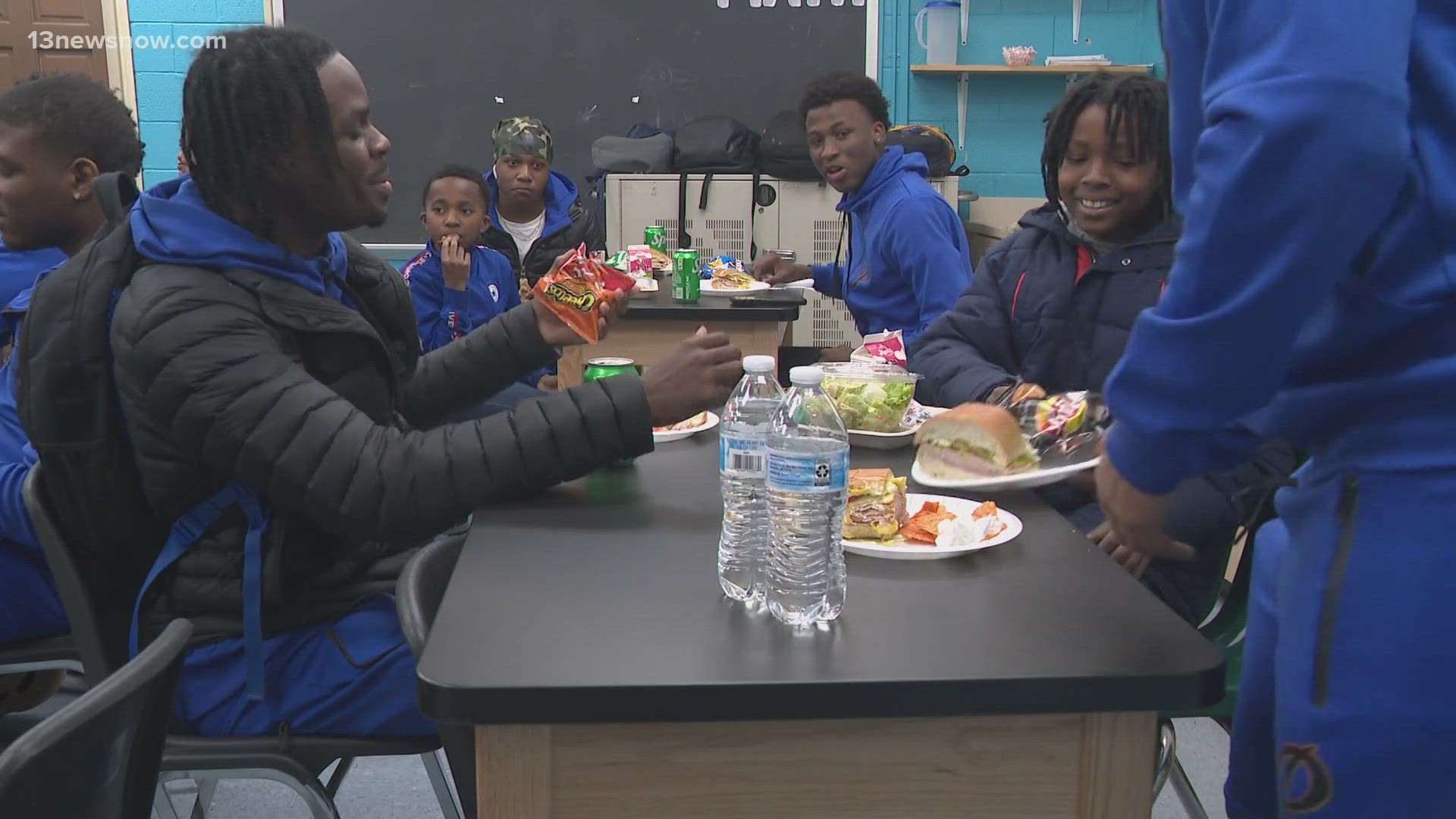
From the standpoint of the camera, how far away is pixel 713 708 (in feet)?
2.78

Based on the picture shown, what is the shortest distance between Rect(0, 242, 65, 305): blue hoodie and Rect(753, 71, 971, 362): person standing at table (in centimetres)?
190

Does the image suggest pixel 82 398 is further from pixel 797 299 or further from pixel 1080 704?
pixel 797 299

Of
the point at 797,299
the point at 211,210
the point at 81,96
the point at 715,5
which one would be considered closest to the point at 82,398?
the point at 211,210

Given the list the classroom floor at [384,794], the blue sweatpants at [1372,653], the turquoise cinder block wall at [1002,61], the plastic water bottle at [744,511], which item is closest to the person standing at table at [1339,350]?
the blue sweatpants at [1372,653]

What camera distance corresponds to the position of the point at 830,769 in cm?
90

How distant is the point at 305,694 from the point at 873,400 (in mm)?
813

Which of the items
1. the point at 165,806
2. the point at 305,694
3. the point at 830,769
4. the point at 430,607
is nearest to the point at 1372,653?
the point at 830,769

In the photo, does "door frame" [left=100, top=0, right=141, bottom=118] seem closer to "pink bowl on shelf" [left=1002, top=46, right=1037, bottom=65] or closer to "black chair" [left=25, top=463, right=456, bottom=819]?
"pink bowl on shelf" [left=1002, top=46, right=1037, bottom=65]

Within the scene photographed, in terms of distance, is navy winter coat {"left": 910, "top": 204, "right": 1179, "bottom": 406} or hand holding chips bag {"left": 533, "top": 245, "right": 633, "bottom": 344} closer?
hand holding chips bag {"left": 533, "top": 245, "right": 633, "bottom": 344}

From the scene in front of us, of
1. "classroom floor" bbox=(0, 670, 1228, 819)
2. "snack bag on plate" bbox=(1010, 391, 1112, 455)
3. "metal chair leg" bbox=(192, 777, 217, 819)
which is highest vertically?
"snack bag on plate" bbox=(1010, 391, 1112, 455)

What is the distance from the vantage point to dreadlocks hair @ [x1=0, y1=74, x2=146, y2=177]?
2.07 meters

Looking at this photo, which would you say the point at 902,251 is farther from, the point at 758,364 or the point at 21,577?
the point at 21,577

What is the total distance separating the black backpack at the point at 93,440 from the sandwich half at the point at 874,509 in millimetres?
686

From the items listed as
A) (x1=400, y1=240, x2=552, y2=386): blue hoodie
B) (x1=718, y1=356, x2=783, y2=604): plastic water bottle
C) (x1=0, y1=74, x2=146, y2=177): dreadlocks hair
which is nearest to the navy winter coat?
(x1=718, y1=356, x2=783, y2=604): plastic water bottle
